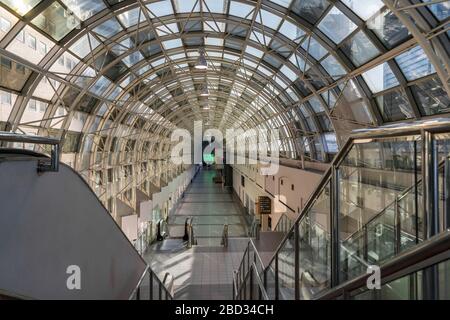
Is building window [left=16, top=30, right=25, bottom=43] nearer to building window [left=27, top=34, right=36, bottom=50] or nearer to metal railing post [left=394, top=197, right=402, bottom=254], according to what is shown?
building window [left=27, top=34, right=36, bottom=50]

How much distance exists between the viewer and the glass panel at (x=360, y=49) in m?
9.14

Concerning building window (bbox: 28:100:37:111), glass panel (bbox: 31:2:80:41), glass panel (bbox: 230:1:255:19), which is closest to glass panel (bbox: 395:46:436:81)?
glass panel (bbox: 230:1:255:19)

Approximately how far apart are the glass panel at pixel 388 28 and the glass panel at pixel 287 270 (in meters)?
6.59

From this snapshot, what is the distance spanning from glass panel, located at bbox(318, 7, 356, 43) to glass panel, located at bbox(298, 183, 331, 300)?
24.5ft

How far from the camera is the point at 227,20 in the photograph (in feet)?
39.4

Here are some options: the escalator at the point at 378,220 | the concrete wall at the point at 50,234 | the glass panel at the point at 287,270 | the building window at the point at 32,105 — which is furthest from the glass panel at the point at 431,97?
the building window at the point at 32,105

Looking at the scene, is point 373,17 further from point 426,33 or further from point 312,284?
point 312,284

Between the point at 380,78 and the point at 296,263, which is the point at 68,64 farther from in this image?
the point at 296,263

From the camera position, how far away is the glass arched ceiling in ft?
26.4

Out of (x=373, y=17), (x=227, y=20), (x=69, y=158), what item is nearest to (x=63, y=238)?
(x=373, y=17)

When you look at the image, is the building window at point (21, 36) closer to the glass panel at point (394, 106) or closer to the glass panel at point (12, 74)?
the glass panel at point (12, 74)
